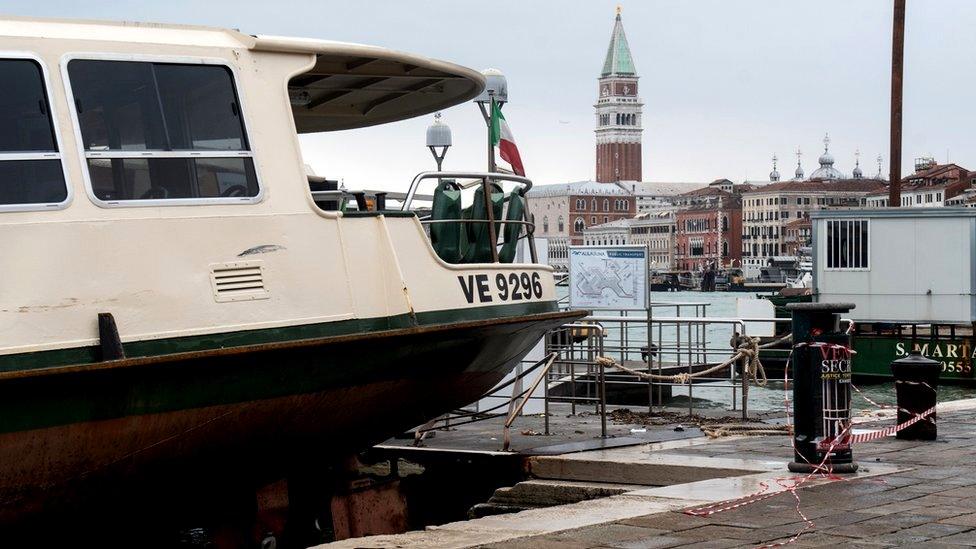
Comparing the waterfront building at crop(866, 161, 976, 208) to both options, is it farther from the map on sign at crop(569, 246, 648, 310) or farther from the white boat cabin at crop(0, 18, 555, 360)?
the white boat cabin at crop(0, 18, 555, 360)

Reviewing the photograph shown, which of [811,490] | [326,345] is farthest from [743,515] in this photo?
[326,345]

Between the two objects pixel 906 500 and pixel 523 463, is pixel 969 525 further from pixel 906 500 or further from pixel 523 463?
pixel 523 463

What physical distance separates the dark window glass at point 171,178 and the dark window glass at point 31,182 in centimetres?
22

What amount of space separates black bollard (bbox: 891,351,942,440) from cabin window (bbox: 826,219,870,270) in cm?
2138

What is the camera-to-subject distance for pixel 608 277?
16922 millimetres

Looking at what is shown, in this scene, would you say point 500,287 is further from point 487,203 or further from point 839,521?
point 839,521

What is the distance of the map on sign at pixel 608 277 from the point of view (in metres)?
16.7

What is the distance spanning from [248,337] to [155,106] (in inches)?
62.1

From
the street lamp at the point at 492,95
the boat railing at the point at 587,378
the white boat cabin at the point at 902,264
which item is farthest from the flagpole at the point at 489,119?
the white boat cabin at the point at 902,264

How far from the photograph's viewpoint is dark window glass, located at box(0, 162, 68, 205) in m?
8.52

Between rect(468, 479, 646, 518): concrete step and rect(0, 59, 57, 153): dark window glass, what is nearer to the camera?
rect(0, 59, 57, 153): dark window glass

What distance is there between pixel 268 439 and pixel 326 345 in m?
0.82

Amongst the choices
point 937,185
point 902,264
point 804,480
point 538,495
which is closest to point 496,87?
point 538,495

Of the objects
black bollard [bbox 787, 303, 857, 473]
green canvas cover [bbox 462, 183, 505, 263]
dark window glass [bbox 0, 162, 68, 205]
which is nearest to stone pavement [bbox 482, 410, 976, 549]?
black bollard [bbox 787, 303, 857, 473]
